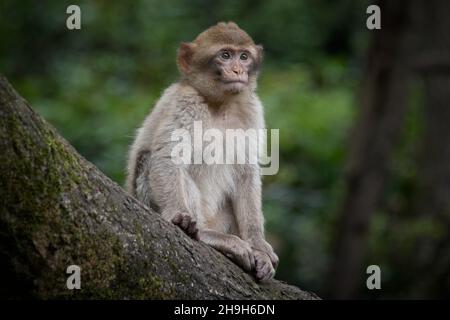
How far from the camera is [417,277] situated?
1223cm

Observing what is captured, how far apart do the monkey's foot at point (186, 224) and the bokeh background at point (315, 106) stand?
6.30m

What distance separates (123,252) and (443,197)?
934 cm

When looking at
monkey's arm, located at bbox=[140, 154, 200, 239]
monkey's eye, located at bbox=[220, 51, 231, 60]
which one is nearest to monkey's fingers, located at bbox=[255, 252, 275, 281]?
monkey's arm, located at bbox=[140, 154, 200, 239]

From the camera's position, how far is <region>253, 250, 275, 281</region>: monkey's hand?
6.01m

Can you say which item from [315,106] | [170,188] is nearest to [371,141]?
[315,106]

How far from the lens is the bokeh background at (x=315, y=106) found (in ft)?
39.2

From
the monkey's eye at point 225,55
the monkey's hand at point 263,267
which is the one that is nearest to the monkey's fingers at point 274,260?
the monkey's hand at point 263,267

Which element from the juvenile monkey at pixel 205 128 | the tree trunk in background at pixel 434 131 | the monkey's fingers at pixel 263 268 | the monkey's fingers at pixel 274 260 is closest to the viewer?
the monkey's fingers at pixel 263 268

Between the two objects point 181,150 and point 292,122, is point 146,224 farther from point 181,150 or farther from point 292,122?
point 292,122

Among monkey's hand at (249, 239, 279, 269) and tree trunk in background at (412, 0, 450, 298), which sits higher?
tree trunk in background at (412, 0, 450, 298)

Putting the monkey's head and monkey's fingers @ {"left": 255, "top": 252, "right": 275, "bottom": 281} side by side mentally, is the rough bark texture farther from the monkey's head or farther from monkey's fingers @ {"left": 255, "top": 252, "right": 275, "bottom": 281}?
the monkey's head

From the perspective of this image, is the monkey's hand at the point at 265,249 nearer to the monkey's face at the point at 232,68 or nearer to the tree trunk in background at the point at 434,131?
the monkey's face at the point at 232,68

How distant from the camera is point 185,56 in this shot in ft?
23.6

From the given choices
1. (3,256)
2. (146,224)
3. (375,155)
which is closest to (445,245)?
(375,155)
